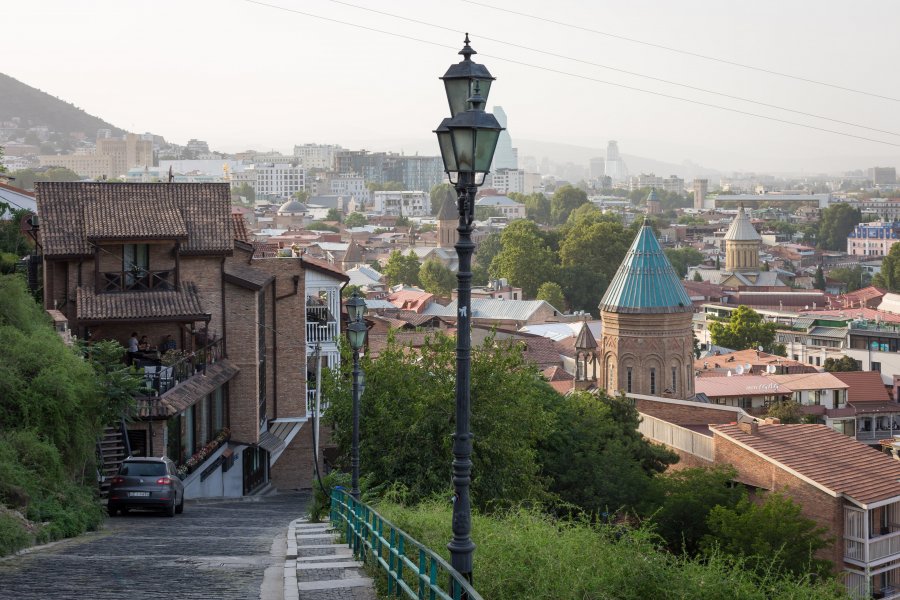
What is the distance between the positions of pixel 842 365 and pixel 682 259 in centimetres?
6340

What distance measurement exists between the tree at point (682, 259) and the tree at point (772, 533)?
97419 millimetres

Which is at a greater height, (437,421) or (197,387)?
(197,387)

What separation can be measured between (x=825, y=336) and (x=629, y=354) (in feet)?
107

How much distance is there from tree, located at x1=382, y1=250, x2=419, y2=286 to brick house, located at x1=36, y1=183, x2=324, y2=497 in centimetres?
7791

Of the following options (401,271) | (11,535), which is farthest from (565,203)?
(11,535)

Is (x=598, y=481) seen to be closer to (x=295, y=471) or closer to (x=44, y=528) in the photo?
(x=295, y=471)

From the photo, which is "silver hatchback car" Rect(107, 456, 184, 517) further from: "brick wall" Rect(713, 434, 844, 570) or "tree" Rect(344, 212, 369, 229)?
"tree" Rect(344, 212, 369, 229)

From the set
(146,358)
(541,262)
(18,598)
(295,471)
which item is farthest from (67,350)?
(541,262)

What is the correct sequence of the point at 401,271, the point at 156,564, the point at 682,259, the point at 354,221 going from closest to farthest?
the point at 156,564 < the point at 401,271 < the point at 682,259 < the point at 354,221

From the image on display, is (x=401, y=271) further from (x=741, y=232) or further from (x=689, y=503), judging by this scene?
(x=689, y=503)

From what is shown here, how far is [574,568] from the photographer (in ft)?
Result: 29.4

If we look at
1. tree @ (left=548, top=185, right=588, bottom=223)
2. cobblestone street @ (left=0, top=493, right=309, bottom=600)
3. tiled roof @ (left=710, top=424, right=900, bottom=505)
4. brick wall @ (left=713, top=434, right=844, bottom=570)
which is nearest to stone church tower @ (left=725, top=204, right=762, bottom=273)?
tree @ (left=548, top=185, right=588, bottom=223)

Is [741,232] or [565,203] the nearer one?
[741,232]

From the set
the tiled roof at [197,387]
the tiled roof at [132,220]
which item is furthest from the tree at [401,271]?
the tiled roof at [132,220]
